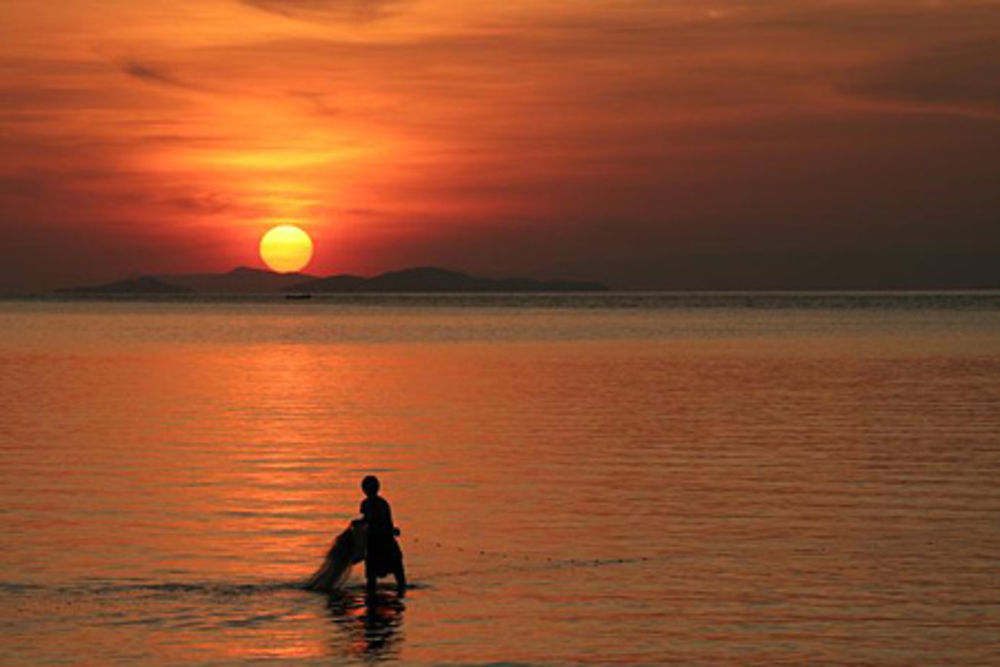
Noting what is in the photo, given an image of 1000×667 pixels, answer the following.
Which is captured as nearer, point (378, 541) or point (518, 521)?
point (378, 541)

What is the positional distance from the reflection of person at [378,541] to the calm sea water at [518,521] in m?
0.48

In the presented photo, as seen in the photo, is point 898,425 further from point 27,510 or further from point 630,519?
point 27,510

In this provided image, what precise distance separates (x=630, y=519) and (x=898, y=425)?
1964cm

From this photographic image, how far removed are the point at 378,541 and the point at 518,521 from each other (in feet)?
21.4

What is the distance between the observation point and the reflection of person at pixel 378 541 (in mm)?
21359

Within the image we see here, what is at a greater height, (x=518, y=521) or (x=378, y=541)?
(x=378, y=541)

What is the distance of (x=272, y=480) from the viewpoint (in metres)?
33.3

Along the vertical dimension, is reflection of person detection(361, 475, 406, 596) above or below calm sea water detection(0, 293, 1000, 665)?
above

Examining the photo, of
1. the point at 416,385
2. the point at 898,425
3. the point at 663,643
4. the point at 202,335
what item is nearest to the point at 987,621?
the point at 663,643

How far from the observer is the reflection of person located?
70.1 ft

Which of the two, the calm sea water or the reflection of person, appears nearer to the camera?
the calm sea water

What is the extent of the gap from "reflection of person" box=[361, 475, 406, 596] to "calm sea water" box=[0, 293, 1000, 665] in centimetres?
48

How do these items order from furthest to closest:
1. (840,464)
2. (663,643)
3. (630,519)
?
1. (840,464)
2. (630,519)
3. (663,643)

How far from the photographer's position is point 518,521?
27641 mm
